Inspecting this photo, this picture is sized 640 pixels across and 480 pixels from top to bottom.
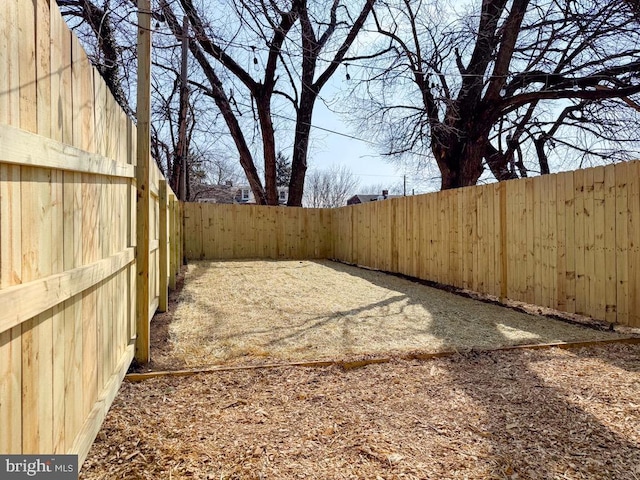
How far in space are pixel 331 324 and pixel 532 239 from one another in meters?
2.57

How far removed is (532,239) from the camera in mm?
4438

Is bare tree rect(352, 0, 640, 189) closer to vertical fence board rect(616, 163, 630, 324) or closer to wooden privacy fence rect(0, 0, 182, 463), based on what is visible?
vertical fence board rect(616, 163, 630, 324)

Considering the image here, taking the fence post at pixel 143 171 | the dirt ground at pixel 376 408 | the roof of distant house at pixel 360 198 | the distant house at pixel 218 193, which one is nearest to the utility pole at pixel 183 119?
the fence post at pixel 143 171

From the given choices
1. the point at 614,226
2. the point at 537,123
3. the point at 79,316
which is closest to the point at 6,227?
the point at 79,316

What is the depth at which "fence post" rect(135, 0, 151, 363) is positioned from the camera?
2.40 metres

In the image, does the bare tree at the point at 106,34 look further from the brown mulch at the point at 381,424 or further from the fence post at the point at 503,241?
the fence post at the point at 503,241

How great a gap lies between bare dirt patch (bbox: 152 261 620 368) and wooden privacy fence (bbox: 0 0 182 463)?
1.08 m

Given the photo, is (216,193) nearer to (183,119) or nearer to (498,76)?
(183,119)

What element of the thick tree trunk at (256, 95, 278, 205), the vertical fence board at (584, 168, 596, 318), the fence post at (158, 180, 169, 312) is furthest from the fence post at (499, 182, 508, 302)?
the thick tree trunk at (256, 95, 278, 205)

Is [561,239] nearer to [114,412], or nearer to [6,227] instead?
[114,412]

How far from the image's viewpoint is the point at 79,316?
4.97 ft

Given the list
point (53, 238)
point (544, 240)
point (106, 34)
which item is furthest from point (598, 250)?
point (106, 34)

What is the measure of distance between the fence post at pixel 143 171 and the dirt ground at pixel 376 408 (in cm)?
41

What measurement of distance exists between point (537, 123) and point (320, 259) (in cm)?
636
